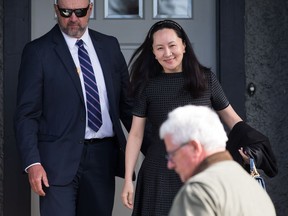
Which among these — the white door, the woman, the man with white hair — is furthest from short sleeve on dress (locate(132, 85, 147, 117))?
the man with white hair

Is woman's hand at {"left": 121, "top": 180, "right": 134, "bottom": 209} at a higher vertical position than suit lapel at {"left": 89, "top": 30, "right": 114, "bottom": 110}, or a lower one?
lower

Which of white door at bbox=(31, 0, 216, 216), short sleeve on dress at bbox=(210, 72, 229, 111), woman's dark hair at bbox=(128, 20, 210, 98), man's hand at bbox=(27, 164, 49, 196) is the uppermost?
white door at bbox=(31, 0, 216, 216)

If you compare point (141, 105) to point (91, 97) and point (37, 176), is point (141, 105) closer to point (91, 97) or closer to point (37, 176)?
point (91, 97)

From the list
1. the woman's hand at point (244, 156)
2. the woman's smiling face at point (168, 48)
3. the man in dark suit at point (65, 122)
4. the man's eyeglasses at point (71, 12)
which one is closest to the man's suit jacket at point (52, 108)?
the man in dark suit at point (65, 122)

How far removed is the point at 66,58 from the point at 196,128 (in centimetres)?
195

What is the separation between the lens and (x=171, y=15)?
5.70 metres

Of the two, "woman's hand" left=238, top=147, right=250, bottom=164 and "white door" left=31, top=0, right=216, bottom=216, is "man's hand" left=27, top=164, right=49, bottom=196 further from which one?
"white door" left=31, top=0, right=216, bottom=216

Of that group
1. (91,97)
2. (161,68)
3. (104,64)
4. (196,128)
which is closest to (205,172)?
(196,128)

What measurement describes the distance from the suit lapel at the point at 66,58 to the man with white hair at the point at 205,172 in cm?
174

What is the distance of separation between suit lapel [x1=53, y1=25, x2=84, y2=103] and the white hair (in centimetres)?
176

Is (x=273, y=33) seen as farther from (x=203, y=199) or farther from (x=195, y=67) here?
(x=203, y=199)

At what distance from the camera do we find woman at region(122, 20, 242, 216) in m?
4.30

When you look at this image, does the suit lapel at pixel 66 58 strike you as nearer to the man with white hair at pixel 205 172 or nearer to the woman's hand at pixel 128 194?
the woman's hand at pixel 128 194

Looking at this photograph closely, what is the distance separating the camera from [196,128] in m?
2.82
